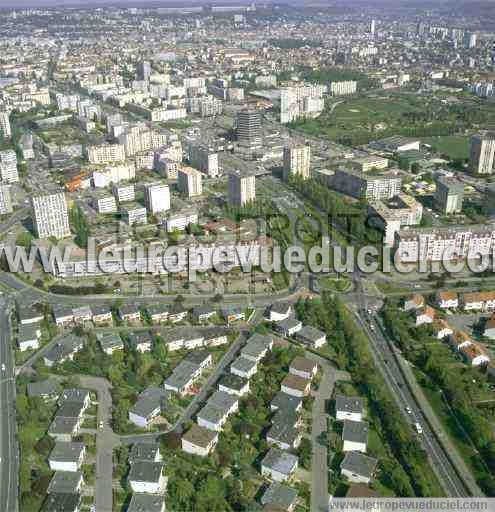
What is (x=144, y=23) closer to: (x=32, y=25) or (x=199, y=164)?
A: (x=32, y=25)

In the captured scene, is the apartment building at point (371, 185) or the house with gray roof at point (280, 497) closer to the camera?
the house with gray roof at point (280, 497)

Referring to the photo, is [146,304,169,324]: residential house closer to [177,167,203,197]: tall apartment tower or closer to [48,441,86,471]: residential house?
[48,441,86,471]: residential house

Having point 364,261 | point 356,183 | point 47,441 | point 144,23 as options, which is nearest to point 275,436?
point 47,441

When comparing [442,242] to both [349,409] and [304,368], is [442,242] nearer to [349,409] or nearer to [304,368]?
[304,368]

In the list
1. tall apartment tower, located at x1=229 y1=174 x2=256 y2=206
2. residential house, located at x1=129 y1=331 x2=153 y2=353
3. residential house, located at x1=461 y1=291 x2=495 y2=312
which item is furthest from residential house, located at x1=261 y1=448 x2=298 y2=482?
tall apartment tower, located at x1=229 y1=174 x2=256 y2=206

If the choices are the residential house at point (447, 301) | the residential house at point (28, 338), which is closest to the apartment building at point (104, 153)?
the residential house at point (28, 338)

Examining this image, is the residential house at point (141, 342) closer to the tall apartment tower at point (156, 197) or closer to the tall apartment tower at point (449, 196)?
the tall apartment tower at point (156, 197)
